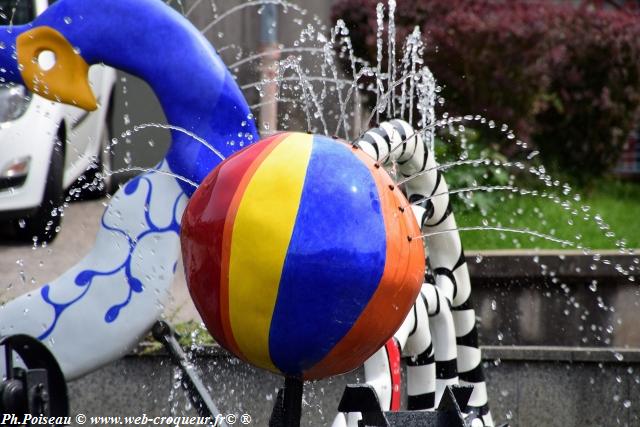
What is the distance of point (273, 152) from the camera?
8.19 ft

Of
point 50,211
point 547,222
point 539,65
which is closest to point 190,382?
point 50,211

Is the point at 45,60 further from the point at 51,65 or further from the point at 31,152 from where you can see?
the point at 31,152

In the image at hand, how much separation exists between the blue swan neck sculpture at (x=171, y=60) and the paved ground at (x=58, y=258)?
192cm

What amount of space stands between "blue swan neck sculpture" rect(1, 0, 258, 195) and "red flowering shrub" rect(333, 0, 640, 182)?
17.5 ft

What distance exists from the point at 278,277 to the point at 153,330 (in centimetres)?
125

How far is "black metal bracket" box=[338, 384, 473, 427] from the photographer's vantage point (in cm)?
247

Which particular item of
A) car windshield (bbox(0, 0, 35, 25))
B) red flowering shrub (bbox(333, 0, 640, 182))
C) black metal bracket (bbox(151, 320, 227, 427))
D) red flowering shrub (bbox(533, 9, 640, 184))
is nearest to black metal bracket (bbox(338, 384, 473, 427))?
black metal bracket (bbox(151, 320, 227, 427))

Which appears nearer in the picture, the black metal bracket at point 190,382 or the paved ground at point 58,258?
the black metal bracket at point 190,382

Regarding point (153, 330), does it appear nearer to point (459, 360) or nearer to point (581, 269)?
point (459, 360)

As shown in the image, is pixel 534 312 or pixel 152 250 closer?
pixel 152 250

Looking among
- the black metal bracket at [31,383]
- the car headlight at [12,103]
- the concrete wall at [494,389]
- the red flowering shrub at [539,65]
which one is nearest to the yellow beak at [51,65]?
the black metal bracket at [31,383]

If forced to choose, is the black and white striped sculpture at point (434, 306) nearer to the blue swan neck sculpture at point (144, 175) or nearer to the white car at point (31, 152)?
the blue swan neck sculpture at point (144, 175)

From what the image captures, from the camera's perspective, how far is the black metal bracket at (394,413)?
2468 millimetres

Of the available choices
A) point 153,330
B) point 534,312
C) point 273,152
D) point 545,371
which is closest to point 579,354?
point 545,371
